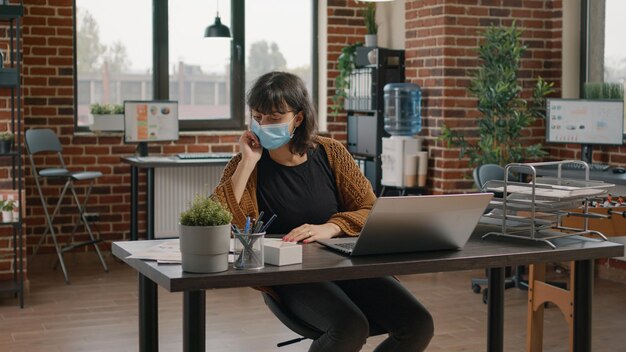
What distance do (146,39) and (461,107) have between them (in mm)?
2613

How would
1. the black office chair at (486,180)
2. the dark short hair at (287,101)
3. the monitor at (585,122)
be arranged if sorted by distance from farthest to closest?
the monitor at (585,122) < the black office chair at (486,180) < the dark short hair at (287,101)

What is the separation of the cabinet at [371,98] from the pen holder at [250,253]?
189 inches

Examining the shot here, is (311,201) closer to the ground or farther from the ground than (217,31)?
closer to the ground

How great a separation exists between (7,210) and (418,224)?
3516 millimetres

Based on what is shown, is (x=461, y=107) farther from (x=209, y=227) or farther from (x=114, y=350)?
(x=209, y=227)

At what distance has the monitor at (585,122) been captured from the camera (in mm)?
6008

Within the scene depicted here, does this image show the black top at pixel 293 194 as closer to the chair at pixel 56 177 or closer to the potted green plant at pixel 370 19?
the chair at pixel 56 177

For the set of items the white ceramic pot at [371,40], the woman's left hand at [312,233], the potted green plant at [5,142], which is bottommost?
the woman's left hand at [312,233]

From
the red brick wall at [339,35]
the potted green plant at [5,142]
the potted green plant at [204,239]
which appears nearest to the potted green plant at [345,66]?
the red brick wall at [339,35]

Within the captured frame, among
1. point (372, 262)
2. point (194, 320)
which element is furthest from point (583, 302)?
point (194, 320)

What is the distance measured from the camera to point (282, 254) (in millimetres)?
2545

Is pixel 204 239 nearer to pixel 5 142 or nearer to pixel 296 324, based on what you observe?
pixel 296 324

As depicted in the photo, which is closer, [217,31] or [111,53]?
[217,31]

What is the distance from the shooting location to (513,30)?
20.9 ft
